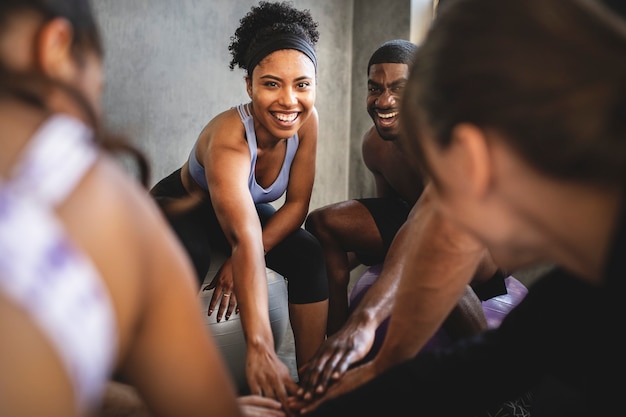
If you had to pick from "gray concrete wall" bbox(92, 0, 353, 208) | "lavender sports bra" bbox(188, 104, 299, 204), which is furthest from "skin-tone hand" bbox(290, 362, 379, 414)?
"gray concrete wall" bbox(92, 0, 353, 208)

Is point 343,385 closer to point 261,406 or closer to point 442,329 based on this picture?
point 261,406

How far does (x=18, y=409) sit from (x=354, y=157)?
136 inches

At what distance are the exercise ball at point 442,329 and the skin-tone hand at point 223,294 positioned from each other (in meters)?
0.38

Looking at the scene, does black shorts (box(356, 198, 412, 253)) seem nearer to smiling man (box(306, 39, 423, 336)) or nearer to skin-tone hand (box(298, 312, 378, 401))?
smiling man (box(306, 39, 423, 336))

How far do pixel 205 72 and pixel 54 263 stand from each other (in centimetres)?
284

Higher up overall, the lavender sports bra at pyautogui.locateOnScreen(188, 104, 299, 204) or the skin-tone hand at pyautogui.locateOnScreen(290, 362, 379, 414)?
the lavender sports bra at pyautogui.locateOnScreen(188, 104, 299, 204)

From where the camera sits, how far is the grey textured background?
2.99 meters

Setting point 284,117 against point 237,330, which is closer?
point 237,330

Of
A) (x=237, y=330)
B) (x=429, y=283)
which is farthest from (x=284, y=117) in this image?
(x=429, y=283)

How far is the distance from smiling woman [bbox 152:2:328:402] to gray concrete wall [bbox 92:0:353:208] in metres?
0.79

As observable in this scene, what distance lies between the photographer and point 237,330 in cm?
202

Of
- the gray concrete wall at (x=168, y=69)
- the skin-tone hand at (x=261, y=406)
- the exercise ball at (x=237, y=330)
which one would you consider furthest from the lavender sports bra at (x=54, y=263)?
the gray concrete wall at (x=168, y=69)

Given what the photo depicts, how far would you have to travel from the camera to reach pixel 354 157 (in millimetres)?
3912

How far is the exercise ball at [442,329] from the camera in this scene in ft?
5.91
